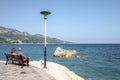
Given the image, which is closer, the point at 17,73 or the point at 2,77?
the point at 2,77

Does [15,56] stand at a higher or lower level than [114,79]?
higher

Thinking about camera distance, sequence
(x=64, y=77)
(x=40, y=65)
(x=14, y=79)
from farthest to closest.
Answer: (x=40, y=65) → (x=64, y=77) → (x=14, y=79)

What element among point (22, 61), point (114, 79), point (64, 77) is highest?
point (22, 61)

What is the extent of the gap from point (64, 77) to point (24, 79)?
4111mm

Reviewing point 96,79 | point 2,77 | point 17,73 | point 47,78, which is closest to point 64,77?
point 47,78

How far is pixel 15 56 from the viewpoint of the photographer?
57.1 ft

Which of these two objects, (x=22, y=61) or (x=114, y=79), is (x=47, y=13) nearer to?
(x=22, y=61)

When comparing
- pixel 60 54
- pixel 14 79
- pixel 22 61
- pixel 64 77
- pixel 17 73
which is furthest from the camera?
pixel 60 54

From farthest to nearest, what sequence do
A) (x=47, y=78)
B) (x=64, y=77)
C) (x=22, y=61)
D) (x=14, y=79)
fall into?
(x=22, y=61)
(x=64, y=77)
(x=47, y=78)
(x=14, y=79)

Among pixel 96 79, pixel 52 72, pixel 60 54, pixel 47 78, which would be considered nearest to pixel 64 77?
pixel 52 72

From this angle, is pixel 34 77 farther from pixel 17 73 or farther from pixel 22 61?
pixel 22 61

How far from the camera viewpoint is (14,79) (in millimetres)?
12266

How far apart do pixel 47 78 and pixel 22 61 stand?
4.28 m

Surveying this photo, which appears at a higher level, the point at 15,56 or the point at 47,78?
the point at 15,56
